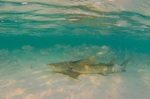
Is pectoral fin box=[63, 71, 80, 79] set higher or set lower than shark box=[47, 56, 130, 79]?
lower

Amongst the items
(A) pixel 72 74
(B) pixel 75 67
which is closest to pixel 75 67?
(B) pixel 75 67

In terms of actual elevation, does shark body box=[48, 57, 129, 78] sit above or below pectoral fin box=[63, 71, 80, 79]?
above

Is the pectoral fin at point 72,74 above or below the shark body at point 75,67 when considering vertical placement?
below

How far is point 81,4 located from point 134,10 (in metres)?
4.55

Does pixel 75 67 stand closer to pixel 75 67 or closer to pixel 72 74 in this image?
pixel 75 67

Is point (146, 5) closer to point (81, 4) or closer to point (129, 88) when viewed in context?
point (81, 4)

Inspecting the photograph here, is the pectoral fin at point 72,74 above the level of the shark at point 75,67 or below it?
below

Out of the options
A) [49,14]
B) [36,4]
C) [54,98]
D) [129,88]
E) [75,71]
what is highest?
[36,4]

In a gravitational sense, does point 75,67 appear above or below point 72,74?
above

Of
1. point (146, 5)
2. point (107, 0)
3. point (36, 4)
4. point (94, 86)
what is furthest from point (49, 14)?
point (94, 86)

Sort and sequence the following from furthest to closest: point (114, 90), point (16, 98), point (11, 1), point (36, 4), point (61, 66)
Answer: point (36, 4), point (11, 1), point (114, 90), point (61, 66), point (16, 98)

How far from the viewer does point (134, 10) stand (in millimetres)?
15953

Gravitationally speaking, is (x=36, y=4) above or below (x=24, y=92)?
above

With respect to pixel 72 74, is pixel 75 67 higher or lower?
higher
